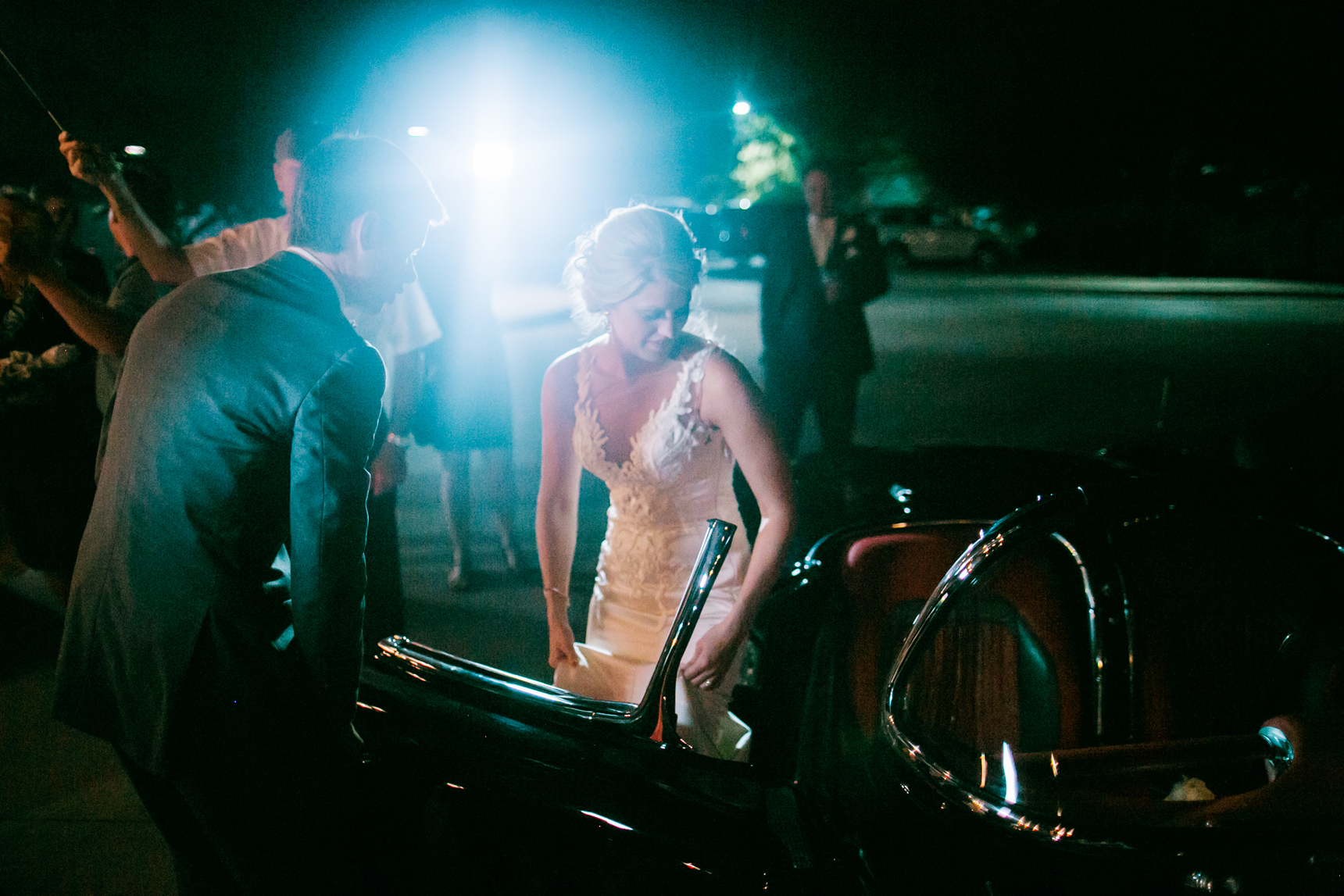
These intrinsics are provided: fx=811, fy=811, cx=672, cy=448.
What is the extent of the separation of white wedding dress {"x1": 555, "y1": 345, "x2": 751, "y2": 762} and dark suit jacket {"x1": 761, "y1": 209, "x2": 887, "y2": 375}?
1.64ft

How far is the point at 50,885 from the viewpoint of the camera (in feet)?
6.75

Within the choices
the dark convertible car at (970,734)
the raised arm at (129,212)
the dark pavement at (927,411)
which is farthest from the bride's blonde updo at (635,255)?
the raised arm at (129,212)

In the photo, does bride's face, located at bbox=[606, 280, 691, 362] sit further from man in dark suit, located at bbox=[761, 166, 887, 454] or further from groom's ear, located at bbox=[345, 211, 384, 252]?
groom's ear, located at bbox=[345, 211, 384, 252]

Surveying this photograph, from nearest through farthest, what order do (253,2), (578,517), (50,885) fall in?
(253,2)
(50,885)
(578,517)

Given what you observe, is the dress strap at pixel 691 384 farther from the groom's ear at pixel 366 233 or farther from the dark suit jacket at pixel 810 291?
the groom's ear at pixel 366 233

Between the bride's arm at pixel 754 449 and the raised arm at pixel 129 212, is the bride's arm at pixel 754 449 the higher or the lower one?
the lower one

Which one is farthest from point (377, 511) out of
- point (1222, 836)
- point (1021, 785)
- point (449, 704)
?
point (1222, 836)

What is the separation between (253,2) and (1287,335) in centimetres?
338

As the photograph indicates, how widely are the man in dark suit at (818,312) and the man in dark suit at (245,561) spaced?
1356 millimetres

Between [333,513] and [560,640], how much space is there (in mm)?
1102

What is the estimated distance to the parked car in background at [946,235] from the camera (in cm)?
265

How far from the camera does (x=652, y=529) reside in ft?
6.98

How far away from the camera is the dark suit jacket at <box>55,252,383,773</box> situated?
48.7 inches

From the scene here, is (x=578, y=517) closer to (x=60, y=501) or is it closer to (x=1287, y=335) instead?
(x=60, y=501)
